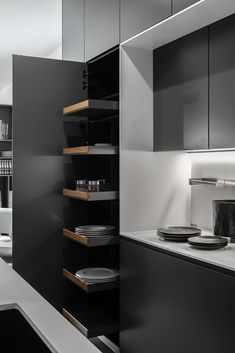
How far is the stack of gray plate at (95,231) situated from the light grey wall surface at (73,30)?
4.29 feet

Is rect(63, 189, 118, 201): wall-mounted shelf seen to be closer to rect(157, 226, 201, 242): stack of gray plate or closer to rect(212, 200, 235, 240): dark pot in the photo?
rect(157, 226, 201, 242): stack of gray plate

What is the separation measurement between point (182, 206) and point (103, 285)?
2.47 ft

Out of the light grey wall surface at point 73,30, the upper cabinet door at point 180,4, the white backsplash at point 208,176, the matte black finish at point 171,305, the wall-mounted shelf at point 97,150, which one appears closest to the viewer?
the matte black finish at point 171,305

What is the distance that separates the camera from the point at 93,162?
330 cm

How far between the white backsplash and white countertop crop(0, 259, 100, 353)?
1543 millimetres

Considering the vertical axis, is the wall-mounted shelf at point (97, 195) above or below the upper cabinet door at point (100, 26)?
below

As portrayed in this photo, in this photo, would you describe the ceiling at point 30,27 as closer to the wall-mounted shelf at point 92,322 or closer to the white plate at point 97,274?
the white plate at point 97,274

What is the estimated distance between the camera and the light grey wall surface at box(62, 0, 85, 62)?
3.40 m

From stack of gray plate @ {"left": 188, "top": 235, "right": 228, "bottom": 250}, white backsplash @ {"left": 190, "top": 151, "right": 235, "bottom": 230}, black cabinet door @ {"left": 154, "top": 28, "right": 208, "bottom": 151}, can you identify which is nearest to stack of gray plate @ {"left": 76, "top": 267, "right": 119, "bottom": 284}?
white backsplash @ {"left": 190, "top": 151, "right": 235, "bottom": 230}

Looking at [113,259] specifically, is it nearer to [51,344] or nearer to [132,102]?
[132,102]

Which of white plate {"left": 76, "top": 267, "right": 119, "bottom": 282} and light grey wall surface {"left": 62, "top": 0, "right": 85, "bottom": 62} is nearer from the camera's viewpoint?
white plate {"left": 76, "top": 267, "right": 119, "bottom": 282}

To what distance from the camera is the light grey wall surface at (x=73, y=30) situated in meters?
3.40

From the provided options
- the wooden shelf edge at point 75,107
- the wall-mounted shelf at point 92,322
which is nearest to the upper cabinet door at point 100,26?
the wooden shelf edge at point 75,107

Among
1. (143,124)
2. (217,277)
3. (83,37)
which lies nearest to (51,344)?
(217,277)
